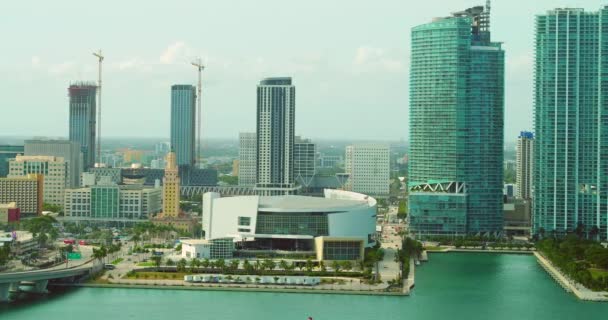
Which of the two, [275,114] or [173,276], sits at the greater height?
[275,114]

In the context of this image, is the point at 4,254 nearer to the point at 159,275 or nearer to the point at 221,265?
the point at 159,275

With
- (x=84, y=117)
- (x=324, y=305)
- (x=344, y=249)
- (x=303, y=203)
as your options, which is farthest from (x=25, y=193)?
(x=324, y=305)

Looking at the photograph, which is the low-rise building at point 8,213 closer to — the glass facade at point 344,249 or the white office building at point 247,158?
the glass facade at point 344,249

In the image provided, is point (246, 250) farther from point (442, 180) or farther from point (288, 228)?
point (442, 180)

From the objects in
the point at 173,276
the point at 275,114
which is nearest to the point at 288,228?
the point at 173,276

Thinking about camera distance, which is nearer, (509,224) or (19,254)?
(19,254)

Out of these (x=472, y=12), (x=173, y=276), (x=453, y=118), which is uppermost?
(x=472, y=12)
